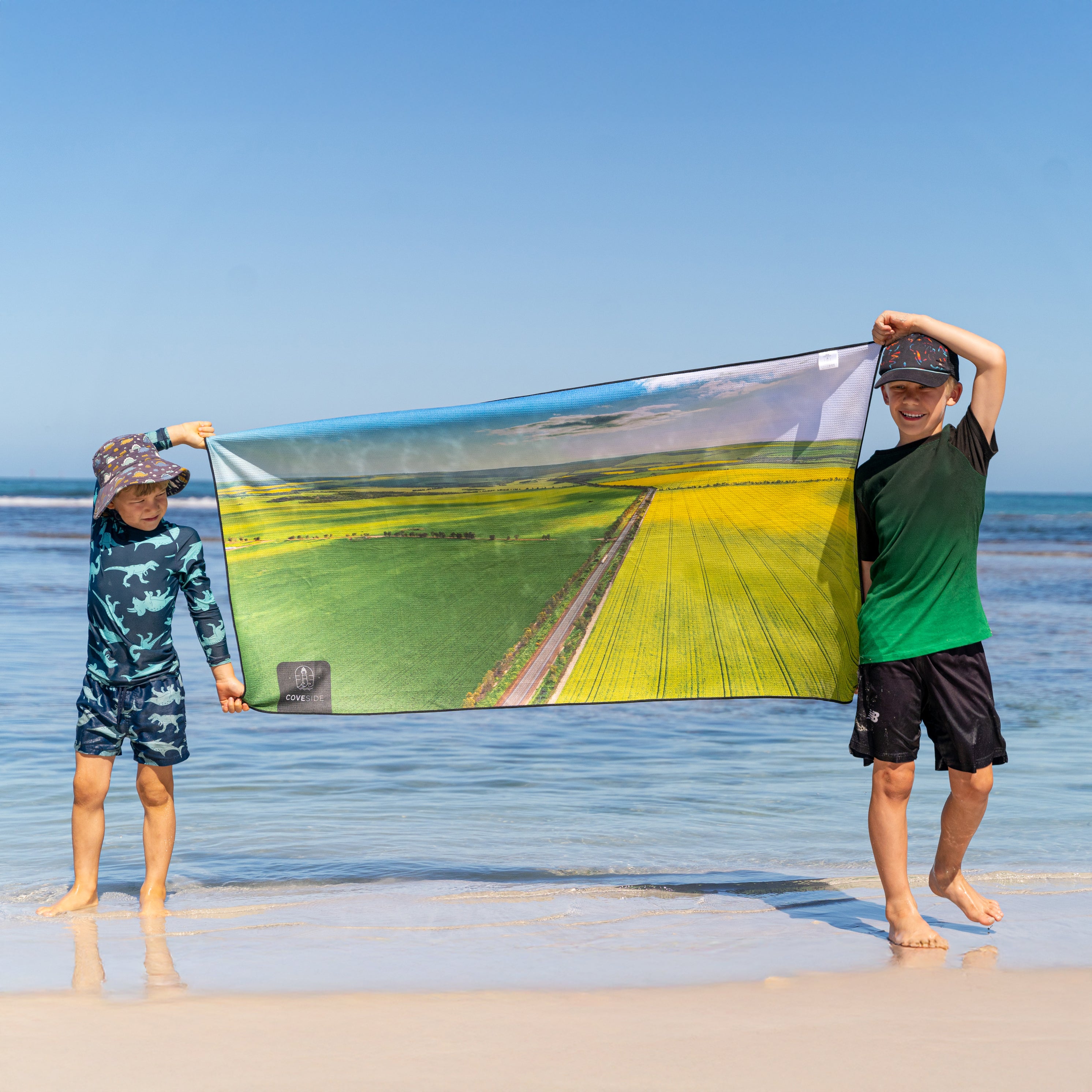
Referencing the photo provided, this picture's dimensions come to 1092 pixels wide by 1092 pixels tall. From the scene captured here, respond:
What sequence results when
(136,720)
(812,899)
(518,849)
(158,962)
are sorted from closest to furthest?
1. (158,962)
2. (136,720)
3. (812,899)
4. (518,849)

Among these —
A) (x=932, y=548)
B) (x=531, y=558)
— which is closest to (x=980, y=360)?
(x=932, y=548)

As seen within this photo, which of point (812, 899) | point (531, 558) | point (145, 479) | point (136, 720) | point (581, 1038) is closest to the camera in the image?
point (581, 1038)

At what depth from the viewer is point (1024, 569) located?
25859 millimetres

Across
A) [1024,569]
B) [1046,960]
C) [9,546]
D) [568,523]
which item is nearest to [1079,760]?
[1046,960]

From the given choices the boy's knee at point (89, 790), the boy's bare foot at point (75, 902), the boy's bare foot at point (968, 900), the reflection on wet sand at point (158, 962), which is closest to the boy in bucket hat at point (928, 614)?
the boy's bare foot at point (968, 900)

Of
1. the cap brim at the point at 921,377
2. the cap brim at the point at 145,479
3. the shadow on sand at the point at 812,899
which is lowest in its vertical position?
the shadow on sand at the point at 812,899

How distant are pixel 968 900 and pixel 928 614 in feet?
3.29

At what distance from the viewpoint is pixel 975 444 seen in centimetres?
366

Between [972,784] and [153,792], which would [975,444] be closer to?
[972,784]

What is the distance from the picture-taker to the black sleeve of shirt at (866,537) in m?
3.78

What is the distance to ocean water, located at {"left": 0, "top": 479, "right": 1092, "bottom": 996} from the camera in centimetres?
355

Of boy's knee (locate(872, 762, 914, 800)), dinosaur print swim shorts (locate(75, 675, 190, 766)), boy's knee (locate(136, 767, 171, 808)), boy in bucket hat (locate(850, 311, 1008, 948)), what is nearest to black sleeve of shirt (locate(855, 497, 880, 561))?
boy in bucket hat (locate(850, 311, 1008, 948))

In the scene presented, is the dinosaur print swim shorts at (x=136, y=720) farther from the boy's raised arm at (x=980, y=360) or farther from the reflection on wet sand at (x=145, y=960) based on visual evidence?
the boy's raised arm at (x=980, y=360)

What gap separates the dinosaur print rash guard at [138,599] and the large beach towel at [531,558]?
0.63ft
